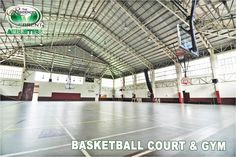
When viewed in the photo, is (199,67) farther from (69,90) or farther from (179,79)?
(69,90)

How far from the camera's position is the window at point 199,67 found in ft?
64.0

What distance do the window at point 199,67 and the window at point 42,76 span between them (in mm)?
29077

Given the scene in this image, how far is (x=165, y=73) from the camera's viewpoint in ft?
83.5

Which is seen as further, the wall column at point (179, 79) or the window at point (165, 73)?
the window at point (165, 73)

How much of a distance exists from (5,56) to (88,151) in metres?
29.7

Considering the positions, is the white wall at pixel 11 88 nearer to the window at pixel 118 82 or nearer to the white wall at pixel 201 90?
the window at pixel 118 82

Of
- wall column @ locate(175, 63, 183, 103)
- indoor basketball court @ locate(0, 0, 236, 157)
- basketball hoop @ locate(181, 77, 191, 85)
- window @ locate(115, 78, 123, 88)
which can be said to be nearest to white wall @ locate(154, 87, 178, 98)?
indoor basketball court @ locate(0, 0, 236, 157)

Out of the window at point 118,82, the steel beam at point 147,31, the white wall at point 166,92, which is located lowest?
the white wall at point 166,92

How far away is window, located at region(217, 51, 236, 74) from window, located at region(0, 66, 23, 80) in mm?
35488

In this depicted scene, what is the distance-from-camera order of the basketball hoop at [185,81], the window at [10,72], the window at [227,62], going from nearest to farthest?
the window at [227,62] < the basketball hoop at [185,81] < the window at [10,72]

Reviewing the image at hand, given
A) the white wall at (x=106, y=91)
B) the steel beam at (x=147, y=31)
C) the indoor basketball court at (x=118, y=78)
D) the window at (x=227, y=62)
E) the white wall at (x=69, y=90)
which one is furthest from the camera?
the white wall at (x=106, y=91)

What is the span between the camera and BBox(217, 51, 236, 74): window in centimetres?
1697

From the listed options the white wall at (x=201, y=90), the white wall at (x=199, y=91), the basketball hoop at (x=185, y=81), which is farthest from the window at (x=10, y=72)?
the white wall at (x=201, y=90)

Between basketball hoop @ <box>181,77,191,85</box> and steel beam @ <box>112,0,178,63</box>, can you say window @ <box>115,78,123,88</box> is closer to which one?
steel beam @ <box>112,0,178,63</box>
